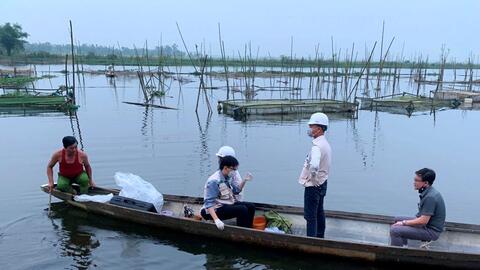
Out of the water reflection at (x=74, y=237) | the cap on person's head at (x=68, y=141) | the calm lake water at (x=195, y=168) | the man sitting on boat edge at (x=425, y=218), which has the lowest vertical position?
the calm lake water at (x=195, y=168)

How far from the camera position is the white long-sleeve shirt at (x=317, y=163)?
5.90 metres

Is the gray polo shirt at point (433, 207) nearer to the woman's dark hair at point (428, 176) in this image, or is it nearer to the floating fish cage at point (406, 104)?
the woman's dark hair at point (428, 176)

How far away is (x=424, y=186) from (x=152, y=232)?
425 centimetres

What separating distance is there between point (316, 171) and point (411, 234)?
1.47 m

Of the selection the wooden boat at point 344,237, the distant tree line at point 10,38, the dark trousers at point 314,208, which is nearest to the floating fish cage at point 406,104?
the wooden boat at point 344,237

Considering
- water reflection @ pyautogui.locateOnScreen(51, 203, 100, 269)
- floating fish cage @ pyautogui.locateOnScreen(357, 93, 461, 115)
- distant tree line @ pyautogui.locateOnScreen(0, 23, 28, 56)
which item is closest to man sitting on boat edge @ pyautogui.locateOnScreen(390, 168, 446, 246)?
water reflection @ pyautogui.locateOnScreen(51, 203, 100, 269)

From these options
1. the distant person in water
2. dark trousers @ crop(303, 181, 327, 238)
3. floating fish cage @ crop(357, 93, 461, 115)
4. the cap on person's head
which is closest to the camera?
dark trousers @ crop(303, 181, 327, 238)

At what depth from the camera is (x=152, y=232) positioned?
25.3 feet

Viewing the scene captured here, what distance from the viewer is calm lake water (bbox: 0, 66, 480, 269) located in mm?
6895

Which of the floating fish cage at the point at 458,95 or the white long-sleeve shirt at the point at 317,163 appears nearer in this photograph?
the white long-sleeve shirt at the point at 317,163

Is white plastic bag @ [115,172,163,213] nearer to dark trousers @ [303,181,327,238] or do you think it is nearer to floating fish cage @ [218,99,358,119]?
dark trousers @ [303,181,327,238]

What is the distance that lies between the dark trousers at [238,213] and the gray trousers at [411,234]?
79.7 inches

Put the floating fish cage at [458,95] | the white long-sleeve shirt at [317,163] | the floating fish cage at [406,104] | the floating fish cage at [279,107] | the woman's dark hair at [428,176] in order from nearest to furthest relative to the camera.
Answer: the woman's dark hair at [428,176]
the white long-sleeve shirt at [317,163]
the floating fish cage at [279,107]
the floating fish cage at [406,104]
the floating fish cage at [458,95]

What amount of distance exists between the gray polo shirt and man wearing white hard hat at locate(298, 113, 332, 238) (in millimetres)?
1228
